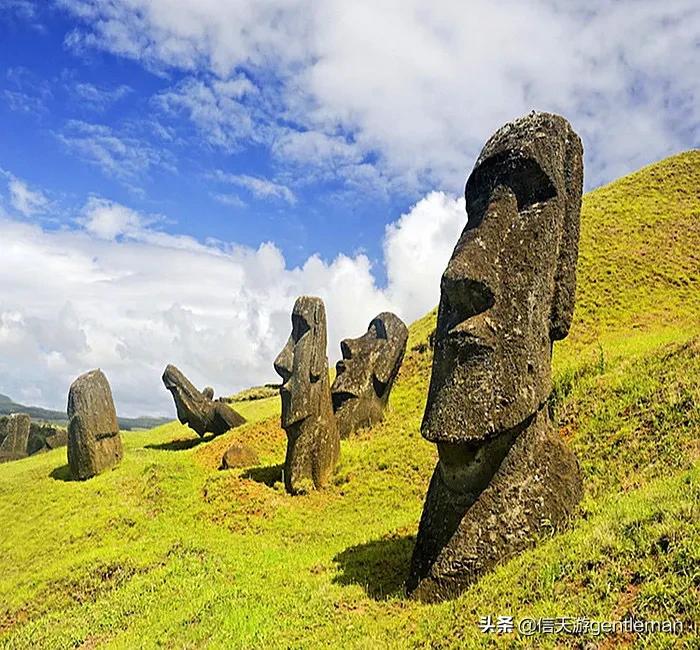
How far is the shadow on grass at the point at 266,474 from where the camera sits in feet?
53.3

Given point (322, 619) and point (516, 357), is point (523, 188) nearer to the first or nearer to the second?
point (516, 357)

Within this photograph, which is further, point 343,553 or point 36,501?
point 36,501

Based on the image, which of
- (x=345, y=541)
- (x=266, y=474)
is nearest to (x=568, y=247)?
(x=345, y=541)

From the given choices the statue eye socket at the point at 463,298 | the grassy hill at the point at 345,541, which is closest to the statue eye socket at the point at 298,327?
the grassy hill at the point at 345,541

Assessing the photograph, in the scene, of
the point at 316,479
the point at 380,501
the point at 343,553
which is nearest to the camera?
the point at 343,553

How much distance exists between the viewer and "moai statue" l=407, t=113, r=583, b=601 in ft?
23.9

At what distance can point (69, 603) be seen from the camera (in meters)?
10.4

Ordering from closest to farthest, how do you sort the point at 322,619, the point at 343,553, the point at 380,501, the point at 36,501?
the point at 322,619
the point at 343,553
the point at 380,501
the point at 36,501

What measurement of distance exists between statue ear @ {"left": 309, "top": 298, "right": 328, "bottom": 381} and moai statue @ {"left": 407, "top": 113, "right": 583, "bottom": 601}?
822 cm

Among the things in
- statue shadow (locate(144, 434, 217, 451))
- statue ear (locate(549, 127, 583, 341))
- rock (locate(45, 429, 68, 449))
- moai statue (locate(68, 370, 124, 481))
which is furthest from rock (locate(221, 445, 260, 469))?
rock (locate(45, 429, 68, 449))

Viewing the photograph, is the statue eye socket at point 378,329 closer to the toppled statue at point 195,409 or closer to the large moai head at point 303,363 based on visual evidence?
the large moai head at point 303,363

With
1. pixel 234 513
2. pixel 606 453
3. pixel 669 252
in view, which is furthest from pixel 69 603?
pixel 669 252

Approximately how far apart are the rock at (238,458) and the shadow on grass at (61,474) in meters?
5.48

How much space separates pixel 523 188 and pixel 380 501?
8.21 metres
